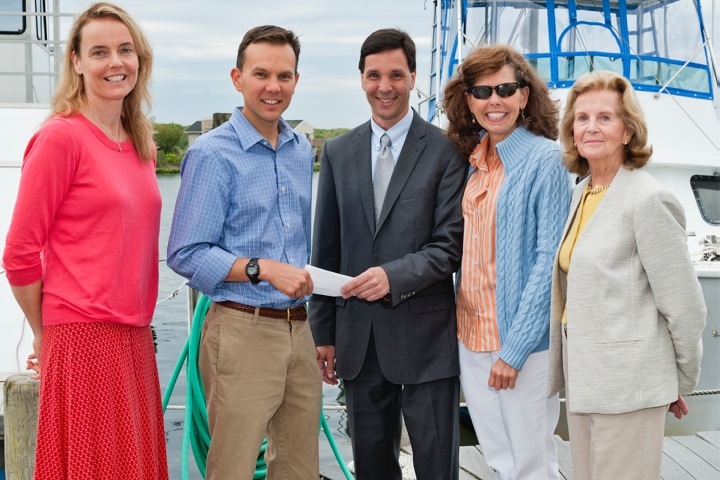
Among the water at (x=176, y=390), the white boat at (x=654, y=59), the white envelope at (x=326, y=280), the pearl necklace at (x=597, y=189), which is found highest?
the white boat at (x=654, y=59)

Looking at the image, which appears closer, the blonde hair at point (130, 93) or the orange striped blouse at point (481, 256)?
the blonde hair at point (130, 93)

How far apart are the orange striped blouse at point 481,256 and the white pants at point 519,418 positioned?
9 cm

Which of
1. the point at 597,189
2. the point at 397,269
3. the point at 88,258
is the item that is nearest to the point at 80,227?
the point at 88,258

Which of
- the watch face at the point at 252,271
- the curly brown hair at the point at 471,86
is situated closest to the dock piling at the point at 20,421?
the watch face at the point at 252,271

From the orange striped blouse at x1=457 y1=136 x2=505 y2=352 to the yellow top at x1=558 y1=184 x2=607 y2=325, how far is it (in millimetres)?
375

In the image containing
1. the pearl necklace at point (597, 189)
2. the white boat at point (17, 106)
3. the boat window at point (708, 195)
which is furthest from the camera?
the boat window at point (708, 195)

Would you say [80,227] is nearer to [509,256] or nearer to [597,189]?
[509,256]

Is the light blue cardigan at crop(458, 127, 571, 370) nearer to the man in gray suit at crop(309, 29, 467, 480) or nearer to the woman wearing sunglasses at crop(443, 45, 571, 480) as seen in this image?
the woman wearing sunglasses at crop(443, 45, 571, 480)

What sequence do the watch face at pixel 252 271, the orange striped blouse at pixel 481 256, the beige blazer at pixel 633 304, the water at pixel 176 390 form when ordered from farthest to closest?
1. the water at pixel 176 390
2. the orange striped blouse at pixel 481 256
3. the watch face at pixel 252 271
4. the beige blazer at pixel 633 304

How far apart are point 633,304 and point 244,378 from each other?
145 cm

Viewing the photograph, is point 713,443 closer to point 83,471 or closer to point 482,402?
point 482,402

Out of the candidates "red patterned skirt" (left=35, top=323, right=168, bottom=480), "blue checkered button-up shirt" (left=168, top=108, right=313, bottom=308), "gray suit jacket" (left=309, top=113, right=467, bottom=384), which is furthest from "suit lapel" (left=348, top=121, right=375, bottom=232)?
"red patterned skirt" (left=35, top=323, right=168, bottom=480)

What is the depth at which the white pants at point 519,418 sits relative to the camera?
3.33 meters

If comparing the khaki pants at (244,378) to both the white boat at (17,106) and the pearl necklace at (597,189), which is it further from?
the white boat at (17,106)
